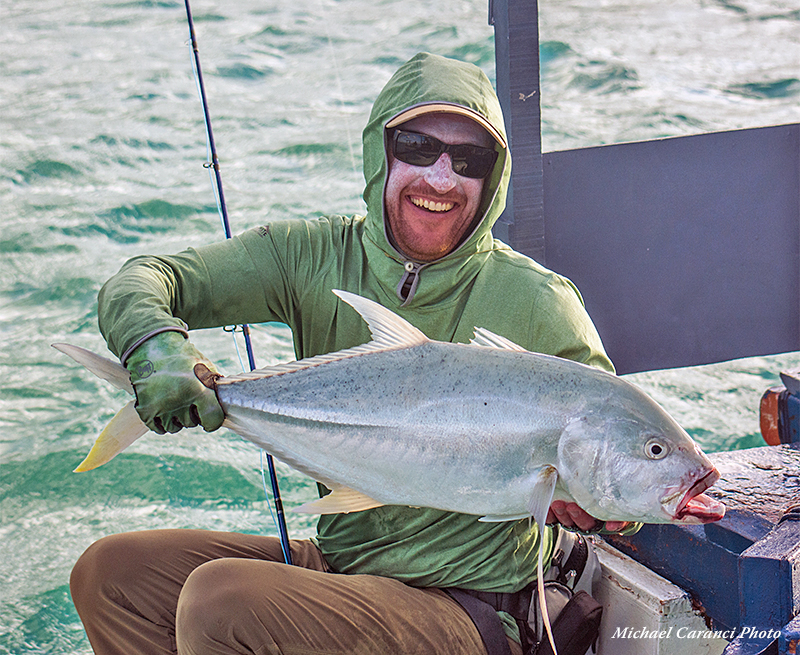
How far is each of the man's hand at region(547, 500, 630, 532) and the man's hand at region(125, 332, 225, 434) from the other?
74 centimetres

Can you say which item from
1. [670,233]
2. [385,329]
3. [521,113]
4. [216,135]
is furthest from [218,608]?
[216,135]

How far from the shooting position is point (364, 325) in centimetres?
203

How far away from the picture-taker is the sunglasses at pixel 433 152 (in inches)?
77.0

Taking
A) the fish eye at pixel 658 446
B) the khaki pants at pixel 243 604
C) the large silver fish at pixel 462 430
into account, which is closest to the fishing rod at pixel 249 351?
the khaki pants at pixel 243 604

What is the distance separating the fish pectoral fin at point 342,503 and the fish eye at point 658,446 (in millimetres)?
546

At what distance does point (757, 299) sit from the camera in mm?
3453

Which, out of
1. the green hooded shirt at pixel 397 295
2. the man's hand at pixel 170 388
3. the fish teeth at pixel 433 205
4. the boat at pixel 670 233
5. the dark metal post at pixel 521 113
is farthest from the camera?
the boat at pixel 670 233

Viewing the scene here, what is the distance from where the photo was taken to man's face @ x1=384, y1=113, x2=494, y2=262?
77.4 inches

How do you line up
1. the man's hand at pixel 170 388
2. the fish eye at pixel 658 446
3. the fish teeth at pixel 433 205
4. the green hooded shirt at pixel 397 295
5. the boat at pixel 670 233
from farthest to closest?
the boat at pixel 670 233, the fish teeth at pixel 433 205, the green hooded shirt at pixel 397 295, the man's hand at pixel 170 388, the fish eye at pixel 658 446

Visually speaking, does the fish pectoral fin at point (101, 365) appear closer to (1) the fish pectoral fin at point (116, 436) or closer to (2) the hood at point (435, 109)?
(1) the fish pectoral fin at point (116, 436)

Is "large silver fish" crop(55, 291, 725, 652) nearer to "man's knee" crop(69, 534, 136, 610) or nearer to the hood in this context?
"man's knee" crop(69, 534, 136, 610)

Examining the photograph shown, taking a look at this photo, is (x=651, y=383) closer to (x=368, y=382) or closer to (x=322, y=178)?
(x=322, y=178)

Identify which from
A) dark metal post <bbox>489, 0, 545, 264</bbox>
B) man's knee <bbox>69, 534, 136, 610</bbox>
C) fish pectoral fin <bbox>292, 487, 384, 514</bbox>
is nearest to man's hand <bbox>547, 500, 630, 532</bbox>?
fish pectoral fin <bbox>292, 487, 384, 514</bbox>

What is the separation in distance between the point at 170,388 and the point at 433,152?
870 mm
